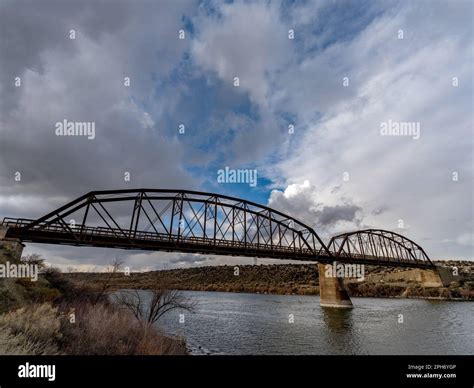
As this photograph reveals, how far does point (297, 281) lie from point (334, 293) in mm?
75885

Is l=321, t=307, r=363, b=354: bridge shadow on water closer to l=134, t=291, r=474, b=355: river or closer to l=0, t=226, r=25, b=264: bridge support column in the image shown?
l=134, t=291, r=474, b=355: river

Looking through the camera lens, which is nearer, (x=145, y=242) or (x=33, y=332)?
(x=33, y=332)

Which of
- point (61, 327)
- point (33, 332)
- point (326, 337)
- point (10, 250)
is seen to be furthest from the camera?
point (326, 337)

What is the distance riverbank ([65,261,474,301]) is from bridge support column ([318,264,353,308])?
18.3m

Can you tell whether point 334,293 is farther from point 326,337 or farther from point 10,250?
point 10,250

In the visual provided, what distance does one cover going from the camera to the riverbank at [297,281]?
37.3 meters

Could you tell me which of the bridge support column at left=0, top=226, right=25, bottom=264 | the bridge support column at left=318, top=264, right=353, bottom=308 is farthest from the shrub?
the bridge support column at left=318, top=264, right=353, bottom=308

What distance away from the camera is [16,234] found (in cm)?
2889

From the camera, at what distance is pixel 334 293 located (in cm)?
5638

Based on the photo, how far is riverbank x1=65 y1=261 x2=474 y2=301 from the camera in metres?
37.3

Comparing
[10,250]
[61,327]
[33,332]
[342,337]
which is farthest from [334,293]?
[33,332]

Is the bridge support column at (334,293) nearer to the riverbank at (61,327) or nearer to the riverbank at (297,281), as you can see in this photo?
the riverbank at (297,281)
